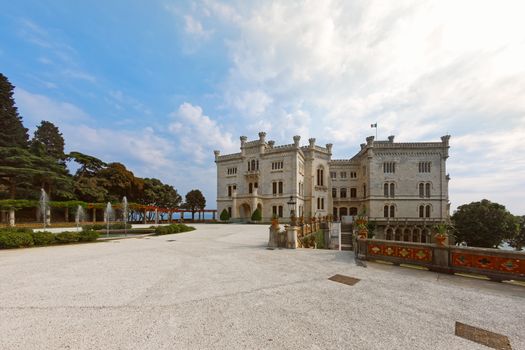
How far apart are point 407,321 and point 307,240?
13.0 metres

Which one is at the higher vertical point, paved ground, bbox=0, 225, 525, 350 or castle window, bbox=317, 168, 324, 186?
castle window, bbox=317, 168, 324, 186

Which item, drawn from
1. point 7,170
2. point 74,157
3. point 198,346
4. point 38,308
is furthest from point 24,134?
point 198,346

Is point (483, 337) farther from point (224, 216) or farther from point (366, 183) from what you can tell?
point (366, 183)

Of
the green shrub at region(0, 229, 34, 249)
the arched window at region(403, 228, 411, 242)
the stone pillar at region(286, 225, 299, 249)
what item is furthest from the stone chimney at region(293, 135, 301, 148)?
the green shrub at region(0, 229, 34, 249)

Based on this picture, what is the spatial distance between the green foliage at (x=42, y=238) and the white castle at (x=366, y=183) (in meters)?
25.6

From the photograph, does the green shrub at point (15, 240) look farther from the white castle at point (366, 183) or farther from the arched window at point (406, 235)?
the arched window at point (406, 235)

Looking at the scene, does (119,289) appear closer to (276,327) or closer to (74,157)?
(276,327)

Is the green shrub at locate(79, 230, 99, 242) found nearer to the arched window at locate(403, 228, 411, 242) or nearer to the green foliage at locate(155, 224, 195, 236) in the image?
the green foliage at locate(155, 224, 195, 236)

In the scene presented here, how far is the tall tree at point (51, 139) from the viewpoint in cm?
3684

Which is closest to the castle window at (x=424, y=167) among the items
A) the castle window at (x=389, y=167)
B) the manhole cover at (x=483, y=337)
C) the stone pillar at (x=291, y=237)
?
the castle window at (x=389, y=167)

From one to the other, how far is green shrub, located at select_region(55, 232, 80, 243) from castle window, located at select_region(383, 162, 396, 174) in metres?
41.7

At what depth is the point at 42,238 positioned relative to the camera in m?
12.9

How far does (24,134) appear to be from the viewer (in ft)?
116

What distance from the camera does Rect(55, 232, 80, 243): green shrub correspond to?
1366cm
